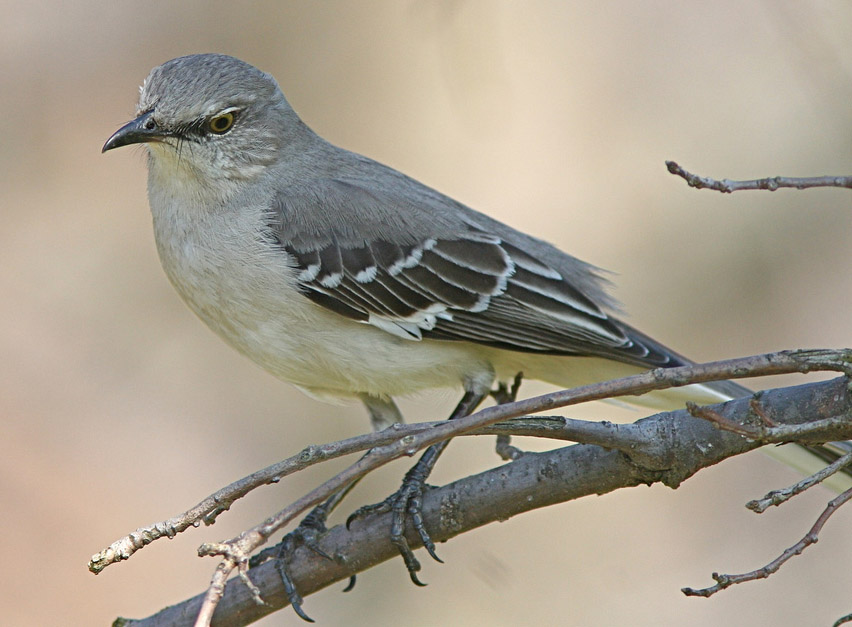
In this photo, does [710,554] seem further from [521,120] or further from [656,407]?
[521,120]

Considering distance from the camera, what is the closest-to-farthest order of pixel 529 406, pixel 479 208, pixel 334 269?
pixel 529 406
pixel 334 269
pixel 479 208

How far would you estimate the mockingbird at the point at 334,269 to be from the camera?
4.44 m

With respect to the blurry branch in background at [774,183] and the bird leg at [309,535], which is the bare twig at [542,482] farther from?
the blurry branch in background at [774,183]

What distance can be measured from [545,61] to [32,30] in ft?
14.6

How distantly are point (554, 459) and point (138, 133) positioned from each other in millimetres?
2371

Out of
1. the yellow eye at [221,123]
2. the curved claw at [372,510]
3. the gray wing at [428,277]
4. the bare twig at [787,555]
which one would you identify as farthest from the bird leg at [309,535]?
the yellow eye at [221,123]

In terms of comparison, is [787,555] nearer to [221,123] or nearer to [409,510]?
[409,510]

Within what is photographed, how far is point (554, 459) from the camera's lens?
3.40 m

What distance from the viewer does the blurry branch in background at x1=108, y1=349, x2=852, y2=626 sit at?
7.72 ft

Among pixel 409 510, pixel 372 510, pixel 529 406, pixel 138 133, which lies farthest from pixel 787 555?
pixel 138 133

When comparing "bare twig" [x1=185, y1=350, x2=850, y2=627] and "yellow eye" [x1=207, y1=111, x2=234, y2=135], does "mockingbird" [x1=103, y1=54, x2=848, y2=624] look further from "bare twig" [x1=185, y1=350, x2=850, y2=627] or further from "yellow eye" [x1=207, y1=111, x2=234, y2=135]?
"bare twig" [x1=185, y1=350, x2=850, y2=627]

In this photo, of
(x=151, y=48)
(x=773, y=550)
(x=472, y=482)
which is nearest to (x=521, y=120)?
(x=151, y=48)

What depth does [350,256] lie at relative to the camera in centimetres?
465

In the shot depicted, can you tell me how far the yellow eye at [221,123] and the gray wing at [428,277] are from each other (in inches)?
16.1
